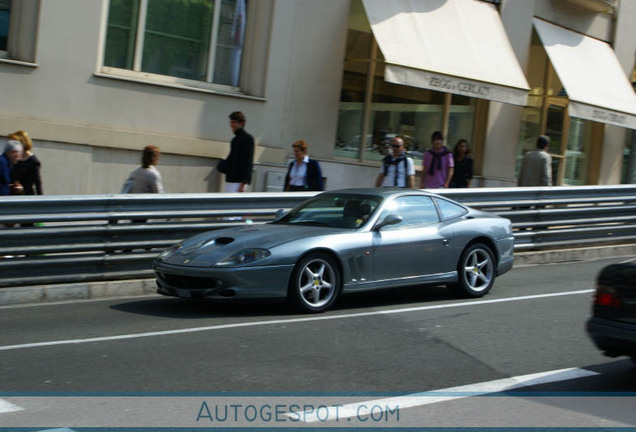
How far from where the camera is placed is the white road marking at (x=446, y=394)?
5504 mm

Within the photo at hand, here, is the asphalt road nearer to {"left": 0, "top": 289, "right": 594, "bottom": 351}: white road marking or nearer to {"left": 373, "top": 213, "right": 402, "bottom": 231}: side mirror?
{"left": 0, "top": 289, "right": 594, "bottom": 351}: white road marking

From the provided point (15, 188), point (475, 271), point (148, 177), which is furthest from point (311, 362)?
point (15, 188)

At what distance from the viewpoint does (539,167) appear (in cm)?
1501

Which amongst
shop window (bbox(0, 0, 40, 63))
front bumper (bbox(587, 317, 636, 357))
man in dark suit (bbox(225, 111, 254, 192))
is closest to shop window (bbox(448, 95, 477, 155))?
man in dark suit (bbox(225, 111, 254, 192))

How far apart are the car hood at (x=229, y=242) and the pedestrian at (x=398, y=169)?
155 inches

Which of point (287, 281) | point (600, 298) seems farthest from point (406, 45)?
point (600, 298)

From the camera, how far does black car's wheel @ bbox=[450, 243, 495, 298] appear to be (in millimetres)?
10125

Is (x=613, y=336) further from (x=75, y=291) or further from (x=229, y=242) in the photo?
(x=75, y=291)

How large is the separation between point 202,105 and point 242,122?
2.03 meters

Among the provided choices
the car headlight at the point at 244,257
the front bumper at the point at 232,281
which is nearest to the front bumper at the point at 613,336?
the front bumper at the point at 232,281

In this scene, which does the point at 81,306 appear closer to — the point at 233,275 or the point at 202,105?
the point at 233,275

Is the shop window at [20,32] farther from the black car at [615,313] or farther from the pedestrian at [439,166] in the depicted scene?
the black car at [615,313]

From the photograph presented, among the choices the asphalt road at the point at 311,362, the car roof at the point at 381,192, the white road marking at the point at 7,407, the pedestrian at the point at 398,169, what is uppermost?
the pedestrian at the point at 398,169

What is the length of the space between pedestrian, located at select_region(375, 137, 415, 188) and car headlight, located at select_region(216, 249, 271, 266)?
4799 millimetres
